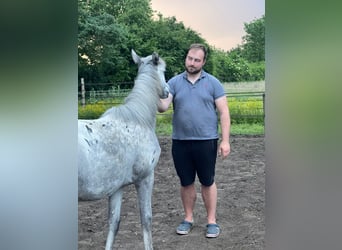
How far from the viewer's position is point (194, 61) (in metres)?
1.32

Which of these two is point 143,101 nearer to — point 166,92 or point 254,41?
point 166,92

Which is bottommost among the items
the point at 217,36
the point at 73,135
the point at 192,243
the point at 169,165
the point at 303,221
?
the point at 192,243

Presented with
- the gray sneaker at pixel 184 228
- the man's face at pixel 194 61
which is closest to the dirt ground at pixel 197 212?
the gray sneaker at pixel 184 228

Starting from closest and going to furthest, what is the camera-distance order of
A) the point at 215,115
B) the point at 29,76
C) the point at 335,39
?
the point at 335,39 → the point at 29,76 → the point at 215,115

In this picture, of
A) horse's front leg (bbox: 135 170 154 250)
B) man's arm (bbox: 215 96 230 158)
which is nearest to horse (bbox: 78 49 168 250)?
horse's front leg (bbox: 135 170 154 250)

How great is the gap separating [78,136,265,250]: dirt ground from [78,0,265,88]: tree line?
0.24m

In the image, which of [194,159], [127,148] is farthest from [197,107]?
[127,148]

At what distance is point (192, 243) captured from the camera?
1397mm

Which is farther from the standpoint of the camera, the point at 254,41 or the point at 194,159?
the point at 194,159

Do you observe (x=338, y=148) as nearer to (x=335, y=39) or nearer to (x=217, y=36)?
(x=335, y=39)

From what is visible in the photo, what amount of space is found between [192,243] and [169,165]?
267 millimetres

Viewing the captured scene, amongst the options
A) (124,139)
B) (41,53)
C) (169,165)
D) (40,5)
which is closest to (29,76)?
(41,53)

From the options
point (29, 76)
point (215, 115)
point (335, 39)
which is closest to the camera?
point (335, 39)

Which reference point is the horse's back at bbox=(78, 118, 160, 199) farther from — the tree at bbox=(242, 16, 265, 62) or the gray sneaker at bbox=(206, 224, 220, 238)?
the tree at bbox=(242, 16, 265, 62)
